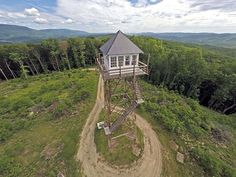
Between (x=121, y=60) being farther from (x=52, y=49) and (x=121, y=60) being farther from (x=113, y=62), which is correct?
(x=52, y=49)

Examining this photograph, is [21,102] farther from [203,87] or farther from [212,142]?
[203,87]

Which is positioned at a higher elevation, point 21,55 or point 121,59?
point 121,59

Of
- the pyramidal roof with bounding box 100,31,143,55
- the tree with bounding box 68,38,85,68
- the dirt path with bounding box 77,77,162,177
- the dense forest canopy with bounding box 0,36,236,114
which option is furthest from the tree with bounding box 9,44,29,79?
the pyramidal roof with bounding box 100,31,143,55

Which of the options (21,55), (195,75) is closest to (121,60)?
(195,75)

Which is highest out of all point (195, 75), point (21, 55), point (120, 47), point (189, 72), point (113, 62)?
point (120, 47)

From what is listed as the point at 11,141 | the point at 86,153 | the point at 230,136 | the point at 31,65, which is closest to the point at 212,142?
the point at 230,136

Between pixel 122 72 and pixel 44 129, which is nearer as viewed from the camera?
pixel 122 72

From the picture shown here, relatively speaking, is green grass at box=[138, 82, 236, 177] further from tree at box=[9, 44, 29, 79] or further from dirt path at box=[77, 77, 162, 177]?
tree at box=[9, 44, 29, 79]
